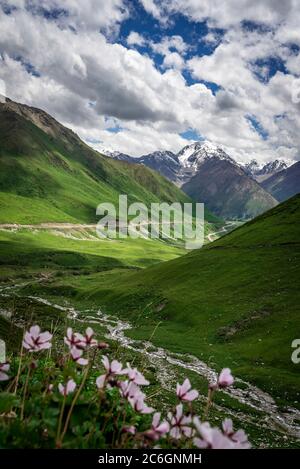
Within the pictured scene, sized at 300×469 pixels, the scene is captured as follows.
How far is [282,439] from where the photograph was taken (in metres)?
29.5

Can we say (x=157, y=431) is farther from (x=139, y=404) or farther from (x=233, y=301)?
(x=233, y=301)

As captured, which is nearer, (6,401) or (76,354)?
(6,401)

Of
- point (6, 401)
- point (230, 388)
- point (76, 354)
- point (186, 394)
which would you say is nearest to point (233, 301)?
point (230, 388)

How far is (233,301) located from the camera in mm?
72500

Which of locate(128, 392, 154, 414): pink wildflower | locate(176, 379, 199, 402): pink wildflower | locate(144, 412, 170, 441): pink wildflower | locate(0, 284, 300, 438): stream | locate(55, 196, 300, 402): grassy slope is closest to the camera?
locate(144, 412, 170, 441): pink wildflower

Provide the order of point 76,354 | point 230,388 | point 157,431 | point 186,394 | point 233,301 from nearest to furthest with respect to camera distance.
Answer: point 157,431, point 186,394, point 76,354, point 230,388, point 233,301

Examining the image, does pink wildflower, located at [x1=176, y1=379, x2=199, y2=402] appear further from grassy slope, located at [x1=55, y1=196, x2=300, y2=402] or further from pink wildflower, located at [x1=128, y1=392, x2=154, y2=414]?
grassy slope, located at [x1=55, y1=196, x2=300, y2=402]

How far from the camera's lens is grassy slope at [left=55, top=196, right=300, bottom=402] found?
50.8 m

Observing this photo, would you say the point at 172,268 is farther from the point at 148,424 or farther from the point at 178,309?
the point at 148,424

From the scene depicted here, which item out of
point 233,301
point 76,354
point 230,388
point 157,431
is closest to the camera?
point 157,431

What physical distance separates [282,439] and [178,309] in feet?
154

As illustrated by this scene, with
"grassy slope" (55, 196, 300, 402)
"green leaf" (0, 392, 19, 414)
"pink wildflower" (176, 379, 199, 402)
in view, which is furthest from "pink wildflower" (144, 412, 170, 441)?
"grassy slope" (55, 196, 300, 402)

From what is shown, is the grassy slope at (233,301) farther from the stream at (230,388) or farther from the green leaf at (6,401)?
the green leaf at (6,401)
